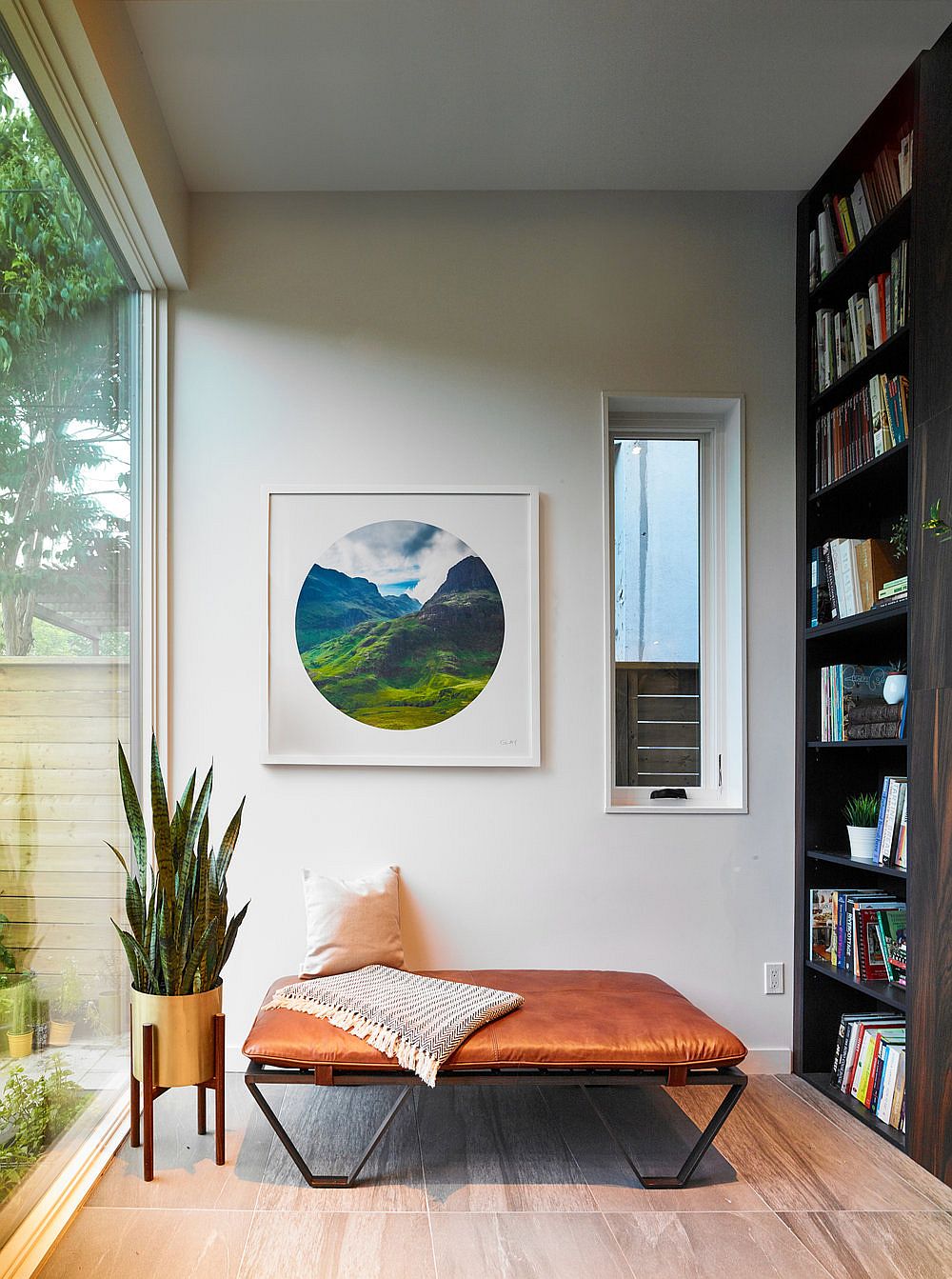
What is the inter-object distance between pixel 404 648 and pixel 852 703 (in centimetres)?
146

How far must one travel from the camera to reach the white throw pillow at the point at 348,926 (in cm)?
306

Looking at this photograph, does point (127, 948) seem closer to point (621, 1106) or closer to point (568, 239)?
point (621, 1106)

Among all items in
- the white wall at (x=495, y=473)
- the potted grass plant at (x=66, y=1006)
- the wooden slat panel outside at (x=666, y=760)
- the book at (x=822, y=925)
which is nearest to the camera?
the potted grass plant at (x=66, y=1006)

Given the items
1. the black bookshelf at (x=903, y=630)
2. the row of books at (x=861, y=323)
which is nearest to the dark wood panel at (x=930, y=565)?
the black bookshelf at (x=903, y=630)

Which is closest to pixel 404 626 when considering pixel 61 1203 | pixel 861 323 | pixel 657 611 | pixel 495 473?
pixel 495 473

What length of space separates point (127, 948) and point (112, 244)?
202cm

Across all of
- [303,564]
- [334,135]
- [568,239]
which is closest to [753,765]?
[303,564]

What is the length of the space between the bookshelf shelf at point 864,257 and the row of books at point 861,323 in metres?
0.04

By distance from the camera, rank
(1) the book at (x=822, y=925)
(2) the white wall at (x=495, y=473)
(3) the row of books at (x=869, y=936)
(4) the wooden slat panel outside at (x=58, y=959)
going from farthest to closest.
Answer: (2) the white wall at (x=495, y=473), (1) the book at (x=822, y=925), (3) the row of books at (x=869, y=936), (4) the wooden slat panel outside at (x=58, y=959)

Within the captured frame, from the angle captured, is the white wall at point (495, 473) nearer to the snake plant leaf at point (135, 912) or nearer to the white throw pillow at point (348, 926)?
the white throw pillow at point (348, 926)

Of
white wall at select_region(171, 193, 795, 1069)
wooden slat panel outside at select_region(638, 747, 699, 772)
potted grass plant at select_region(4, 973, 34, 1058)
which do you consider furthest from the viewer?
wooden slat panel outside at select_region(638, 747, 699, 772)

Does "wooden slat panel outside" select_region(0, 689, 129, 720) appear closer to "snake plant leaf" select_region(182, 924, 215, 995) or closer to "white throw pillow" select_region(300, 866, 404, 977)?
"snake plant leaf" select_region(182, 924, 215, 995)

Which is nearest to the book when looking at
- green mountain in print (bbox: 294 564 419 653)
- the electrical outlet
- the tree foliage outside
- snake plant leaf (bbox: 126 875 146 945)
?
the electrical outlet

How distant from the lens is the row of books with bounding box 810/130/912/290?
9.45ft
